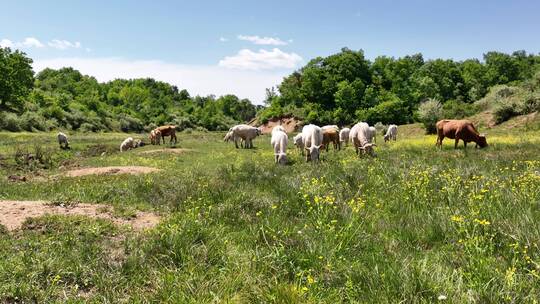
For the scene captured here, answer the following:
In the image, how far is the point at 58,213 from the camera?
32.2ft

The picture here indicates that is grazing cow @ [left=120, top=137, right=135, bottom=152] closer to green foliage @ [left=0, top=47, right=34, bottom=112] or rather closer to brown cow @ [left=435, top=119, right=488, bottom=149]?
brown cow @ [left=435, top=119, right=488, bottom=149]

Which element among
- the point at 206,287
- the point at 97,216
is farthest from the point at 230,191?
the point at 206,287

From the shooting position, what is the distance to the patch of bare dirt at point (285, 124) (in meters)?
79.6

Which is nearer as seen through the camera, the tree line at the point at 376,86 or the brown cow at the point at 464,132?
the brown cow at the point at 464,132

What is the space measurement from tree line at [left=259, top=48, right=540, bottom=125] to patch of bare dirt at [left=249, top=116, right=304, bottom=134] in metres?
1.08

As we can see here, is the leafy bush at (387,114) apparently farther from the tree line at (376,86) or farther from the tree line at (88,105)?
the tree line at (88,105)

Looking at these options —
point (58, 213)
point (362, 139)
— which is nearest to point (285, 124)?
point (362, 139)

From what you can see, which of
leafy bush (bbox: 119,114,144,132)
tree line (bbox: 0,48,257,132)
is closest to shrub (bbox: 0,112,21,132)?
tree line (bbox: 0,48,257,132)

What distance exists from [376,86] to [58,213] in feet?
269

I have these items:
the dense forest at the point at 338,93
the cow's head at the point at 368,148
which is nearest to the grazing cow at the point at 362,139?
the cow's head at the point at 368,148

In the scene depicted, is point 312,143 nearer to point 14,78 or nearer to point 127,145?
point 127,145

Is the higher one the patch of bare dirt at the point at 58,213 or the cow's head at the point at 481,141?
the cow's head at the point at 481,141

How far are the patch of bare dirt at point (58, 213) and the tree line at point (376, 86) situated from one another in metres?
66.3

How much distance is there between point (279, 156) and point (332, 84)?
6338cm
